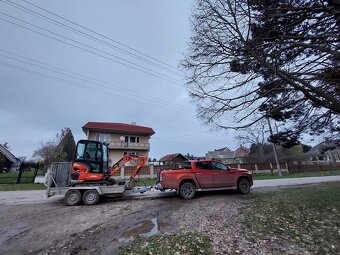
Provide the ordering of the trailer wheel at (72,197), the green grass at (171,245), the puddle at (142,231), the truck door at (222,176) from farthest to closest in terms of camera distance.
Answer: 1. the truck door at (222,176)
2. the trailer wheel at (72,197)
3. the puddle at (142,231)
4. the green grass at (171,245)

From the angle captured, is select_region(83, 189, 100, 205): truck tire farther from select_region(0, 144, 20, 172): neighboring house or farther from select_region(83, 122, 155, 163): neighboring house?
select_region(0, 144, 20, 172): neighboring house

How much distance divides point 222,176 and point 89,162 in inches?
263

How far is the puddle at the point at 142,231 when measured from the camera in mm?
5163

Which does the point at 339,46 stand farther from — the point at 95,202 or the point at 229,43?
the point at 95,202

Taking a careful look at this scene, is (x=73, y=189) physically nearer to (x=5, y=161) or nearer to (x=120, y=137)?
(x=120, y=137)

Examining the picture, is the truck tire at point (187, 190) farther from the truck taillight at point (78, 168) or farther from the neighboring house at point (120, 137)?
the neighboring house at point (120, 137)

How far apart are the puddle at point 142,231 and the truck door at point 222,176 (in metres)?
5.29

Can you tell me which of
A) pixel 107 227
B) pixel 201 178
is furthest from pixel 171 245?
pixel 201 178

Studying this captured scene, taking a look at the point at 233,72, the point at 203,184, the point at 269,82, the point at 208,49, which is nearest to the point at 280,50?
the point at 269,82

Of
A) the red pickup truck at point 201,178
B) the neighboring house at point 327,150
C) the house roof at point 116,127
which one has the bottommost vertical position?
the red pickup truck at point 201,178

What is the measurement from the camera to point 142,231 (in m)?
5.68

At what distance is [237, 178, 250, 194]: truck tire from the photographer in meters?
11.3

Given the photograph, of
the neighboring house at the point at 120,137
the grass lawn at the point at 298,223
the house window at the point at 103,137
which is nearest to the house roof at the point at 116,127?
the neighboring house at the point at 120,137

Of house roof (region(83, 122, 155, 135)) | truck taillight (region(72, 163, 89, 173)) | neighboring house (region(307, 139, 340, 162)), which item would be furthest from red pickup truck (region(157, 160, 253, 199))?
house roof (region(83, 122, 155, 135))
